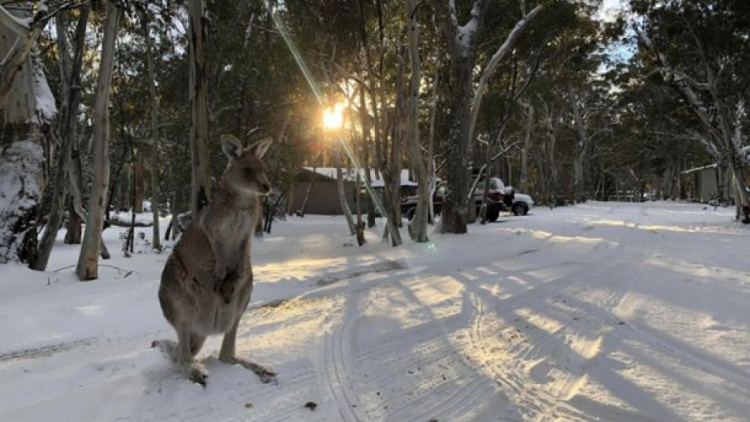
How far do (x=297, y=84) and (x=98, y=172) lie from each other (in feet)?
37.3

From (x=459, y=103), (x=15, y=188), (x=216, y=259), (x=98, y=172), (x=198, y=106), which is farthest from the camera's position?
(x=459, y=103)

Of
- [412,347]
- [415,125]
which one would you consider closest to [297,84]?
[415,125]

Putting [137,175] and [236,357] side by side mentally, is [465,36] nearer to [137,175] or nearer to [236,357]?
[236,357]

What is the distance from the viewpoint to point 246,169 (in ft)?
13.1

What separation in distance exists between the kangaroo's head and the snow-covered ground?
1400mm

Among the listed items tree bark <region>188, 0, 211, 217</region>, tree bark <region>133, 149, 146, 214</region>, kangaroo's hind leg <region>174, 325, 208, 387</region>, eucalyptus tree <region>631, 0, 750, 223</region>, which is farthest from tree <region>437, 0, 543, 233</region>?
tree bark <region>133, 149, 146, 214</region>

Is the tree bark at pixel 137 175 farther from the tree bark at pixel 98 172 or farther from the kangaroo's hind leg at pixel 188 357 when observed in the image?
the kangaroo's hind leg at pixel 188 357

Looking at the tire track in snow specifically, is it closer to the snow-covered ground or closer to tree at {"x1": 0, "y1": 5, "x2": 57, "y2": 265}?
the snow-covered ground

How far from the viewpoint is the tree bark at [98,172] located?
29.0ft

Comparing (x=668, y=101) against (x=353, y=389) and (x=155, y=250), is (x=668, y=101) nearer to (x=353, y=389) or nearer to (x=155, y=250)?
(x=155, y=250)

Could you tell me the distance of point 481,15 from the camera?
1588 cm

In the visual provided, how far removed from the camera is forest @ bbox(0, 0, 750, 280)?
8.98 meters

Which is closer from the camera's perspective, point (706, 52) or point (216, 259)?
point (216, 259)

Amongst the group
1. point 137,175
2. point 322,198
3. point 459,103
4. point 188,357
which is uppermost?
point 459,103
